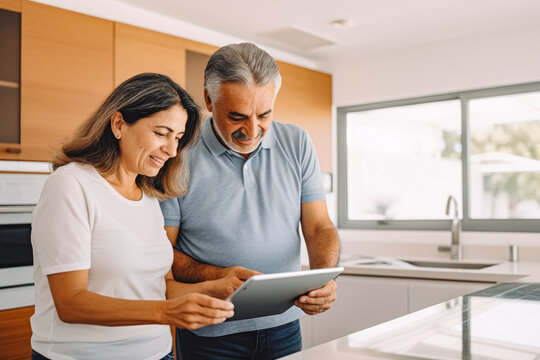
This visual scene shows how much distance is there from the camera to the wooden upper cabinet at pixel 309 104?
3984 millimetres

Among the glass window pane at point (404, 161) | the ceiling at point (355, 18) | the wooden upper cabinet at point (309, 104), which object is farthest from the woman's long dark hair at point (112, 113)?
the glass window pane at point (404, 161)

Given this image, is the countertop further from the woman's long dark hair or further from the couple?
the woman's long dark hair

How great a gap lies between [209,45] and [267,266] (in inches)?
87.4

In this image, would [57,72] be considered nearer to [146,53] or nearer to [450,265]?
[146,53]

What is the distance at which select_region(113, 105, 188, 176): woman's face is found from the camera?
4.44 ft

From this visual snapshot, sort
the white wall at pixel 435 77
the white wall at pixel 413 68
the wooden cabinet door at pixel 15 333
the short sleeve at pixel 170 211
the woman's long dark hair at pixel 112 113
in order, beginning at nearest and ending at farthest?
1. the woman's long dark hair at pixel 112 113
2. the short sleeve at pixel 170 211
3. the wooden cabinet door at pixel 15 333
4. the white wall at pixel 413 68
5. the white wall at pixel 435 77

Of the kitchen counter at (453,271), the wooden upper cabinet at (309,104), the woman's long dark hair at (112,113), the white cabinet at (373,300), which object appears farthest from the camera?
the wooden upper cabinet at (309,104)

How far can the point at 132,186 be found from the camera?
1.42 m

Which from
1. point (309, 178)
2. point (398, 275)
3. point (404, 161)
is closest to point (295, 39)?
point (404, 161)

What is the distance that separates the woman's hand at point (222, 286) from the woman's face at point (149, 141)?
0.31 m

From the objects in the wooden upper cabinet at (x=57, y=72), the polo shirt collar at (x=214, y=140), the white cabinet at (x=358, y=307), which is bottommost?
the white cabinet at (x=358, y=307)

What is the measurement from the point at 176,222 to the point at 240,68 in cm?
47

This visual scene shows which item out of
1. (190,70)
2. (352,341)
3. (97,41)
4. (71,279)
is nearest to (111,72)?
(97,41)

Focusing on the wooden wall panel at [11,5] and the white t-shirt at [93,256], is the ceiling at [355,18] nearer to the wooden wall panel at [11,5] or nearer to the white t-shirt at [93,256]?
the wooden wall panel at [11,5]
